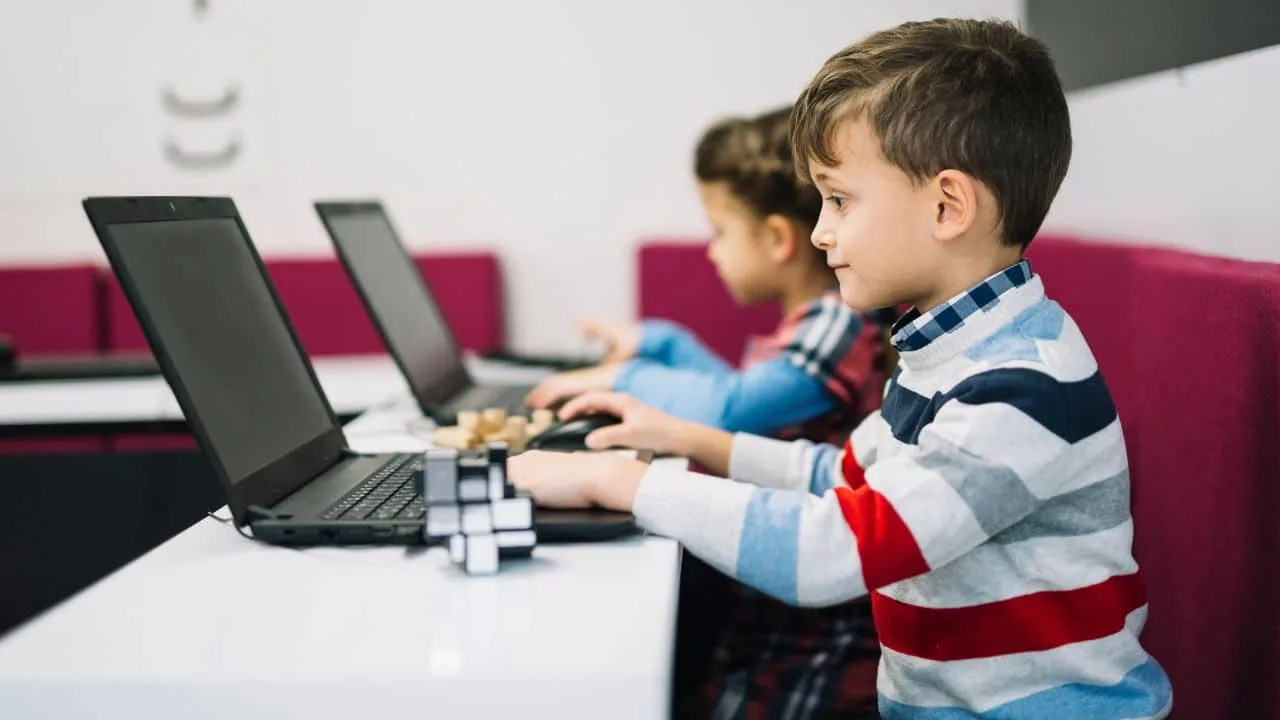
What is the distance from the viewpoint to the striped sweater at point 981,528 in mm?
Answer: 892

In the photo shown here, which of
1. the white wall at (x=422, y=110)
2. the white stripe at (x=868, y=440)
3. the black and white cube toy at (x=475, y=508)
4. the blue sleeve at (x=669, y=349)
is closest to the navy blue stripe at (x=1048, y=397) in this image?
the white stripe at (x=868, y=440)

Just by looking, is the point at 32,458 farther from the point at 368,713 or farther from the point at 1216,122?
the point at 1216,122

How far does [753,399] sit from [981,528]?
2.26ft

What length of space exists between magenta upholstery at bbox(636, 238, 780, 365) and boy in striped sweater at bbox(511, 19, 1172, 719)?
1855 millimetres

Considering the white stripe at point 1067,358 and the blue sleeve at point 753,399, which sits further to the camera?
the blue sleeve at point 753,399

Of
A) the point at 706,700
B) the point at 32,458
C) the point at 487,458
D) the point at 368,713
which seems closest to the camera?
the point at 368,713

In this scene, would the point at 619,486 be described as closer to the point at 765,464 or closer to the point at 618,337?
the point at 765,464

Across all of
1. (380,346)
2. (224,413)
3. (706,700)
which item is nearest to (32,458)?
(380,346)

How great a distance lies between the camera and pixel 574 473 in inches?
39.8

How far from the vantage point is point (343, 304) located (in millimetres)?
3020

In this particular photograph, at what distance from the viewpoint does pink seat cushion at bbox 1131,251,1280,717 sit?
1001 millimetres

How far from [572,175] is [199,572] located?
7.58 feet

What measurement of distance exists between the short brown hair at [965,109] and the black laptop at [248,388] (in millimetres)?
382

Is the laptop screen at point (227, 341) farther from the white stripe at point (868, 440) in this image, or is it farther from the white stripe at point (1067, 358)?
the white stripe at point (1067, 358)
